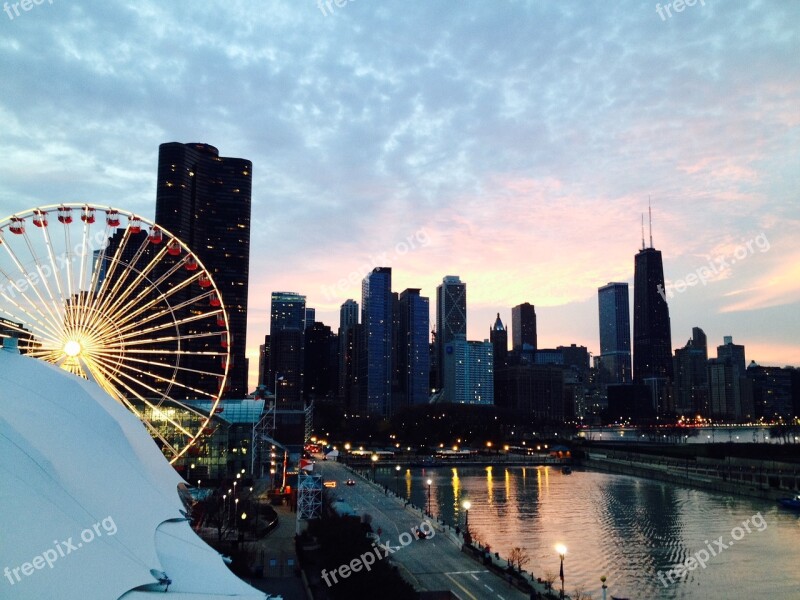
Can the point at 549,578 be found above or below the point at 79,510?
below

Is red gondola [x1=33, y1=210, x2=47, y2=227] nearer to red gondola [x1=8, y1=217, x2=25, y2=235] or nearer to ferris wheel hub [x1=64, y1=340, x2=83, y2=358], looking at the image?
red gondola [x1=8, y1=217, x2=25, y2=235]

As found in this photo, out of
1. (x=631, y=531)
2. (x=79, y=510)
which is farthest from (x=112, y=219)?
(x=631, y=531)

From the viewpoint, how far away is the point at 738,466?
9625 cm

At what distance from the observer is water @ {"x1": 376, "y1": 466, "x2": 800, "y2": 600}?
3766cm

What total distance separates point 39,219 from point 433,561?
93.2 ft

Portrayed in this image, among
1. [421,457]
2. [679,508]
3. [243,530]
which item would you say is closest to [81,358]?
[243,530]

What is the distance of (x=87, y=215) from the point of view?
3709 centimetres

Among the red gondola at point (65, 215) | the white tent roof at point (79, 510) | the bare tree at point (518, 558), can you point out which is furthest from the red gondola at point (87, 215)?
the bare tree at point (518, 558)

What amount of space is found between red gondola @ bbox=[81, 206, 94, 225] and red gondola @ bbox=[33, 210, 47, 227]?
1.87 m

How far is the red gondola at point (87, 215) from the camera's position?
37.0 m

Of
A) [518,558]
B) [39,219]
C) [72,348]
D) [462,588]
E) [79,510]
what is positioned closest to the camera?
[79,510]

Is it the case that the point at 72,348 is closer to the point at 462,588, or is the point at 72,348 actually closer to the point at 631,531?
the point at 462,588

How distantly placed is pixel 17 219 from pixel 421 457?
10690cm

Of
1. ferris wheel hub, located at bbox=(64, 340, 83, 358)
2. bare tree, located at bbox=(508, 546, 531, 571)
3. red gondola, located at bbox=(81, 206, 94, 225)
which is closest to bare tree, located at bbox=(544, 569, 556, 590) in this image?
bare tree, located at bbox=(508, 546, 531, 571)
